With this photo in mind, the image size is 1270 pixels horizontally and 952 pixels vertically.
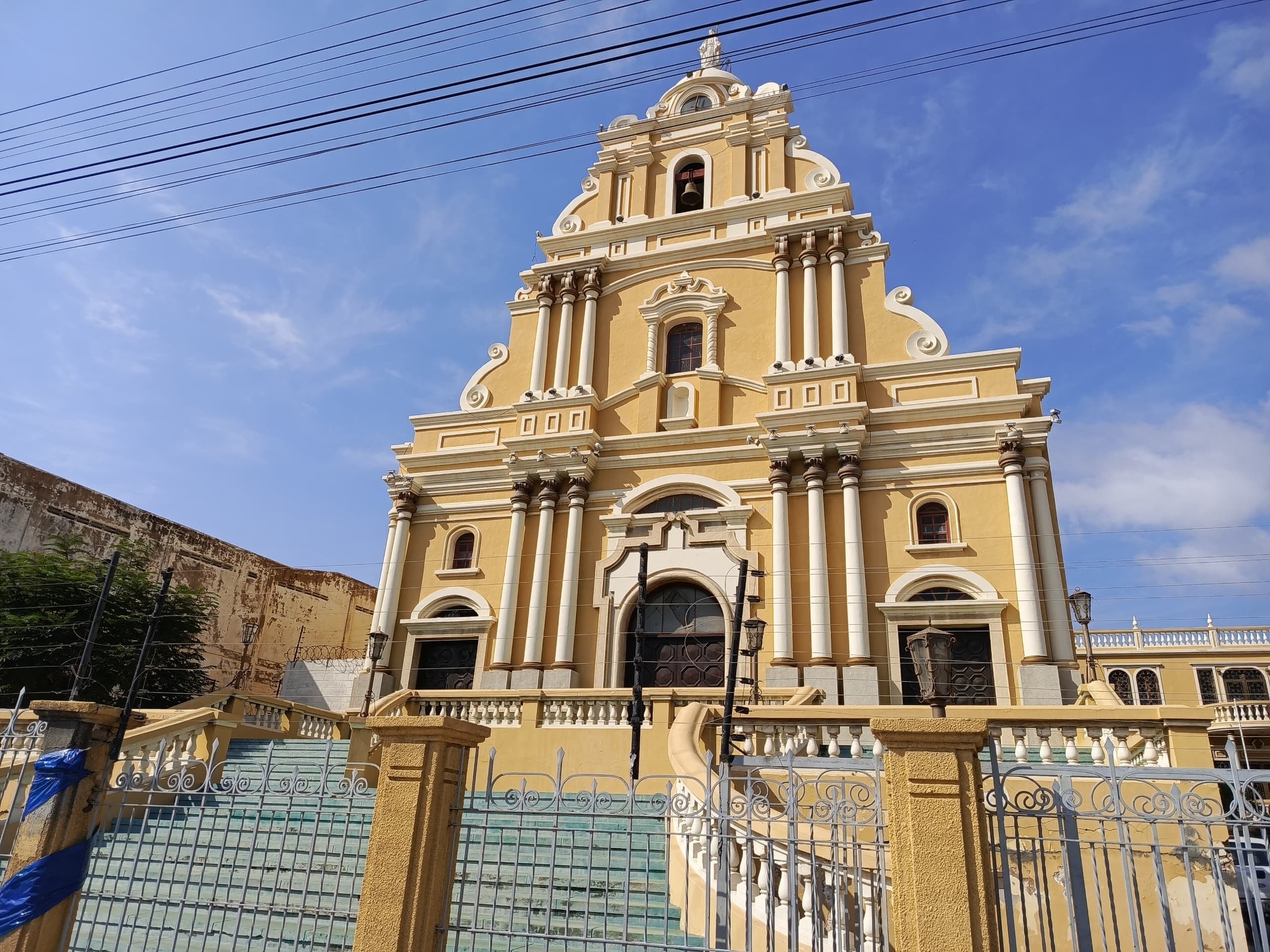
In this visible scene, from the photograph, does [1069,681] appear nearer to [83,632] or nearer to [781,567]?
[781,567]

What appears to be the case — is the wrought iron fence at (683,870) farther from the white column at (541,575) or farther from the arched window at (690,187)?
the arched window at (690,187)

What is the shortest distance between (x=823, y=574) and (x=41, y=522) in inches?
835

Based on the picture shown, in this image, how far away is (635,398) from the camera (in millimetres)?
19188

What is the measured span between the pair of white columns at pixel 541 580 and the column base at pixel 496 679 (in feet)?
0.34

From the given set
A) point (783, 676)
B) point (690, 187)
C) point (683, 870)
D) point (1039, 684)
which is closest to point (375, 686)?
point (783, 676)

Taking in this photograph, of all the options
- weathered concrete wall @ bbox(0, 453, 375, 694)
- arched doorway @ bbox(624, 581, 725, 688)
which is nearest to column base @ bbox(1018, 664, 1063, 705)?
arched doorway @ bbox(624, 581, 725, 688)

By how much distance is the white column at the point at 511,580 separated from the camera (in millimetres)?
17297

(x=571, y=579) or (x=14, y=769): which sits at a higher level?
(x=571, y=579)

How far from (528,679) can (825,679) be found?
5834mm

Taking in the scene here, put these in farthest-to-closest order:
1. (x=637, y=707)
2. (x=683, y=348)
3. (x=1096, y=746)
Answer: (x=683, y=348) < (x=637, y=707) < (x=1096, y=746)

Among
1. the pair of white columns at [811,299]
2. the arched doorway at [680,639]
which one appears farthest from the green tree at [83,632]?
the pair of white columns at [811,299]

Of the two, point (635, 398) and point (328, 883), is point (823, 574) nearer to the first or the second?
point (635, 398)

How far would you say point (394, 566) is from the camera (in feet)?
62.3

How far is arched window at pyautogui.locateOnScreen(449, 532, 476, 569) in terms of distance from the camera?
749 inches
